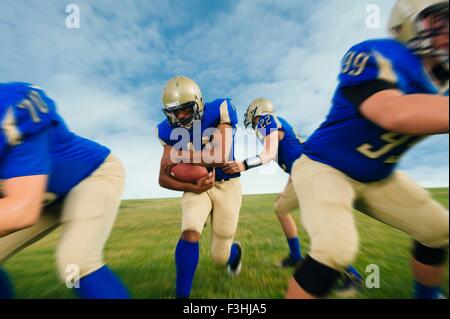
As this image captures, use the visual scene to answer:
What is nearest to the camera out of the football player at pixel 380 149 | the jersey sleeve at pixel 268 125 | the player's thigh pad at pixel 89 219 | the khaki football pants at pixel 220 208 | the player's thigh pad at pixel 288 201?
the football player at pixel 380 149

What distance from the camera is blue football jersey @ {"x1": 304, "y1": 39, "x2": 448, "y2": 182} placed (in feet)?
3.94

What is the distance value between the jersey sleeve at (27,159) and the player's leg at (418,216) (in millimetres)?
1567

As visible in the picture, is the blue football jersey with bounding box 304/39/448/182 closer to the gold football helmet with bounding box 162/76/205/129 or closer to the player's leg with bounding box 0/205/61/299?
the gold football helmet with bounding box 162/76/205/129

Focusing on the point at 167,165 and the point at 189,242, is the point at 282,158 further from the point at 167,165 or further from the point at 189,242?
the point at 189,242

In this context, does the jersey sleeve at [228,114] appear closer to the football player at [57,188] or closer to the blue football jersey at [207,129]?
the blue football jersey at [207,129]

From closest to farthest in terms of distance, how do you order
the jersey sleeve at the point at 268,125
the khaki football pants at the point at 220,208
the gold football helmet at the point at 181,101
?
the khaki football pants at the point at 220,208 → the gold football helmet at the point at 181,101 → the jersey sleeve at the point at 268,125

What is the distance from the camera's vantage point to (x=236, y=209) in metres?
2.65

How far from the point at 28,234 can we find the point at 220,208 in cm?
142

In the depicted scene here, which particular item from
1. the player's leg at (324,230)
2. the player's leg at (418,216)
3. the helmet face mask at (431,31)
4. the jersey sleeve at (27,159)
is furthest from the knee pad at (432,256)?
the jersey sleeve at (27,159)

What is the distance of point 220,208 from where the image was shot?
2.56 metres

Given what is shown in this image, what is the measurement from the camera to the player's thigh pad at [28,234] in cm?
156

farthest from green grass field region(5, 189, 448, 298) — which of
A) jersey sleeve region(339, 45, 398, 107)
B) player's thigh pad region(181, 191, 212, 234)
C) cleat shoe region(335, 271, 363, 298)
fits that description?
jersey sleeve region(339, 45, 398, 107)

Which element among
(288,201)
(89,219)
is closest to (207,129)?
(288,201)
